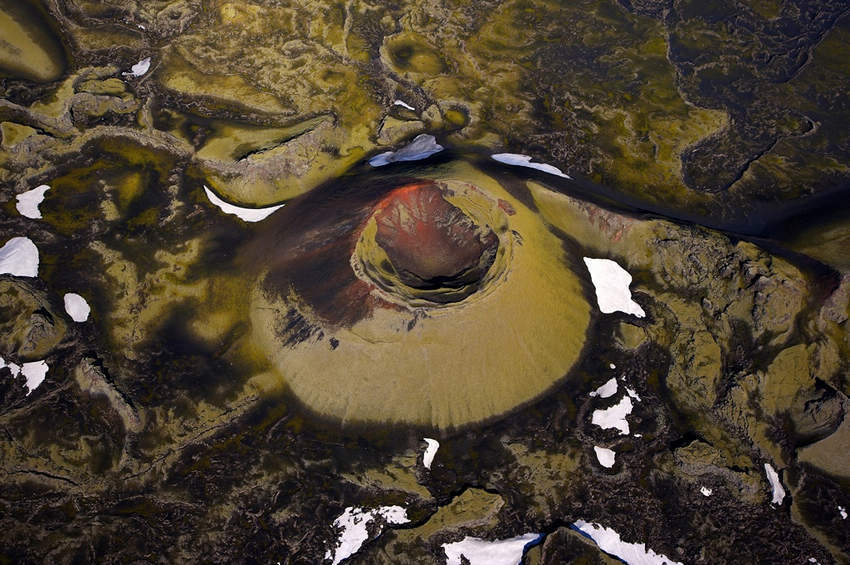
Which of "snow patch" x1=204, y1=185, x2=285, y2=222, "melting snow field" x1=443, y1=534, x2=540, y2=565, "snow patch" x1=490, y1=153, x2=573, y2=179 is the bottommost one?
"melting snow field" x1=443, y1=534, x2=540, y2=565

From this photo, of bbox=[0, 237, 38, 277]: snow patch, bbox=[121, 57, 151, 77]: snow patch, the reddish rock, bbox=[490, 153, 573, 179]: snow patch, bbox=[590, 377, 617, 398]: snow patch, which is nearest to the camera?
bbox=[590, 377, 617, 398]: snow patch

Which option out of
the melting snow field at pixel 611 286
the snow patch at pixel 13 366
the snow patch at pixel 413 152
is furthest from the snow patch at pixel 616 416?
the snow patch at pixel 13 366

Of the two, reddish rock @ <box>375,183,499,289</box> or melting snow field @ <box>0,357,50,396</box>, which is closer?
melting snow field @ <box>0,357,50,396</box>

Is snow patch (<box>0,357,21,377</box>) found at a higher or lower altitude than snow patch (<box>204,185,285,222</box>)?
lower

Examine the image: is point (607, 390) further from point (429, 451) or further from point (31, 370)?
point (31, 370)

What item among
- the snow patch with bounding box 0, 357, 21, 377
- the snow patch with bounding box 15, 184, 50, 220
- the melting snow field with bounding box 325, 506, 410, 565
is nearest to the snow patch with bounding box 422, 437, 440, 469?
the melting snow field with bounding box 325, 506, 410, 565

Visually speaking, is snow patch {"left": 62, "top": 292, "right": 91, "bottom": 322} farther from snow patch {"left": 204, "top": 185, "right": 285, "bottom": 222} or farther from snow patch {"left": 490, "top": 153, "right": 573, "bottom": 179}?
snow patch {"left": 490, "top": 153, "right": 573, "bottom": 179}

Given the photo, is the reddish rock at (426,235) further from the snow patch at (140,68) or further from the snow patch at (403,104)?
the snow patch at (140,68)

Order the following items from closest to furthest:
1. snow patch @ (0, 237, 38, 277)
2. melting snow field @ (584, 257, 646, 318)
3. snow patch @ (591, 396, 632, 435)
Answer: snow patch @ (591, 396, 632, 435) → melting snow field @ (584, 257, 646, 318) → snow patch @ (0, 237, 38, 277)
